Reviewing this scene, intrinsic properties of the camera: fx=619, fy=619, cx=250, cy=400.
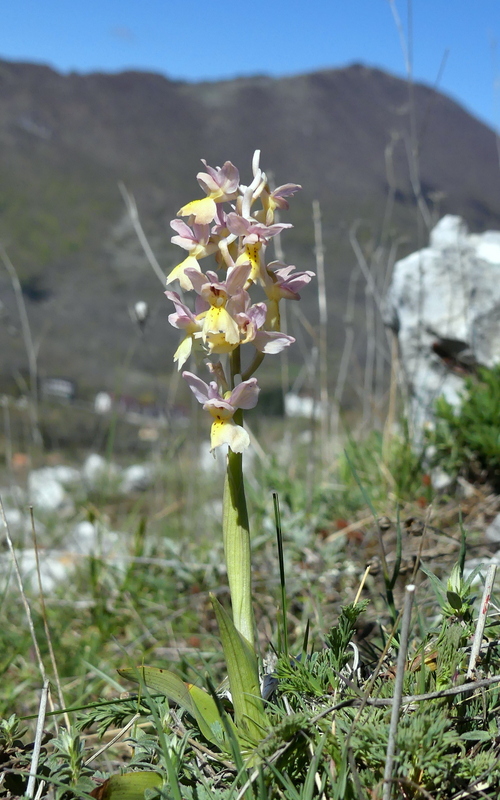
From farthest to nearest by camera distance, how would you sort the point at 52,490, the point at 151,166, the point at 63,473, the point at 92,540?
the point at 151,166
the point at 63,473
the point at 52,490
the point at 92,540

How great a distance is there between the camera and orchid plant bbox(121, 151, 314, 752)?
120 centimetres

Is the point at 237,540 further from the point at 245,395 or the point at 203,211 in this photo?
the point at 203,211

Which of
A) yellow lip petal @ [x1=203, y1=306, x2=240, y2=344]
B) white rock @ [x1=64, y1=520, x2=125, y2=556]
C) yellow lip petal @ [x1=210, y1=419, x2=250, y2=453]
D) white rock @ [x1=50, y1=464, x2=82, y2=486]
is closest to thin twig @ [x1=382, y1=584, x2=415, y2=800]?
yellow lip petal @ [x1=210, y1=419, x2=250, y2=453]

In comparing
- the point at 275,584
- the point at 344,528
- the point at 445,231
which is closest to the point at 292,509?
the point at 344,528

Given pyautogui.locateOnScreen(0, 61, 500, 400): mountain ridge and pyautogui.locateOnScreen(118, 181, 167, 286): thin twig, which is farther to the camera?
pyautogui.locateOnScreen(0, 61, 500, 400): mountain ridge

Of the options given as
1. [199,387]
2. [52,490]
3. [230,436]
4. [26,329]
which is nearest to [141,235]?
[26,329]

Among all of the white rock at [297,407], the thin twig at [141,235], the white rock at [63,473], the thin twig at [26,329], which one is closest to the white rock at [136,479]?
the white rock at [63,473]

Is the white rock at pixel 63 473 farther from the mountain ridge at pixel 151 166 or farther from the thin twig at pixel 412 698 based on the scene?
the thin twig at pixel 412 698

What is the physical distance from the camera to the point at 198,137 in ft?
93.1

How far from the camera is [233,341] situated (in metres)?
1.21

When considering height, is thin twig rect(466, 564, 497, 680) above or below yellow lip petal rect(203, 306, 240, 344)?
below

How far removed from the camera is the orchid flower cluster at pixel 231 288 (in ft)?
4.02

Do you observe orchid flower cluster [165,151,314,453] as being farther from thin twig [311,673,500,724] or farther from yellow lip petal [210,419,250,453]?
thin twig [311,673,500,724]

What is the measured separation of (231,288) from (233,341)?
11 centimetres
